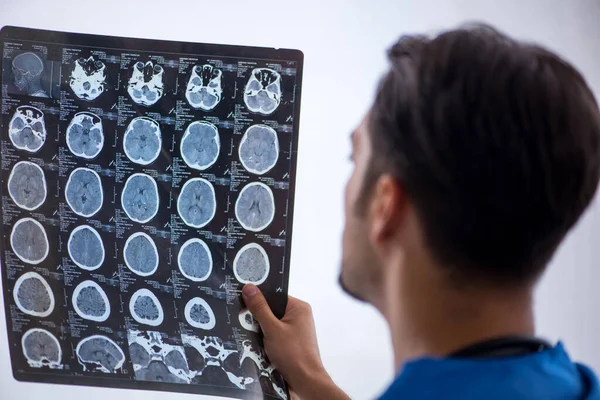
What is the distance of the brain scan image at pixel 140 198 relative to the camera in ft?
4.16

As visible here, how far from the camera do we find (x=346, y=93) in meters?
1.34

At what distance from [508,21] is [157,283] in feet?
3.03

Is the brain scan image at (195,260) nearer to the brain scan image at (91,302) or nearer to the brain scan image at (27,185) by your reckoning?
the brain scan image at (91,302)

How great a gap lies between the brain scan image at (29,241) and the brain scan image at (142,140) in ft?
0.88

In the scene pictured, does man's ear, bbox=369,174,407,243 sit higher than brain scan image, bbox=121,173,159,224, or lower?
higher

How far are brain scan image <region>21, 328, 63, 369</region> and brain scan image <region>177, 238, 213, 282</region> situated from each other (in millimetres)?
357

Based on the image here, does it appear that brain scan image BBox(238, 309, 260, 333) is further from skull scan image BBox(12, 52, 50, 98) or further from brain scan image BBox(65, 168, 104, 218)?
skull scan image BBox(12, 52, 50, 98)

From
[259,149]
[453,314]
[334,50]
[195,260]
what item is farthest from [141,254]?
[453,314]

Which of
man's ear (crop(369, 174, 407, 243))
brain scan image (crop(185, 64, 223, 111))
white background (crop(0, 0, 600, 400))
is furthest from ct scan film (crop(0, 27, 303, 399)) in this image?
man's ear (crop(369, 174, 407, 243))

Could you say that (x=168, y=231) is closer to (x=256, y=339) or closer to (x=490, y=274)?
(x=256, y=339)

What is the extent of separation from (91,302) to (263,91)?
0.59m

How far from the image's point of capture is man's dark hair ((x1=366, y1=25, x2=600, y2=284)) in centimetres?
77

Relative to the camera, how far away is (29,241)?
4.37ft

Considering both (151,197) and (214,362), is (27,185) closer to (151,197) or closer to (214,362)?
(151,197)
